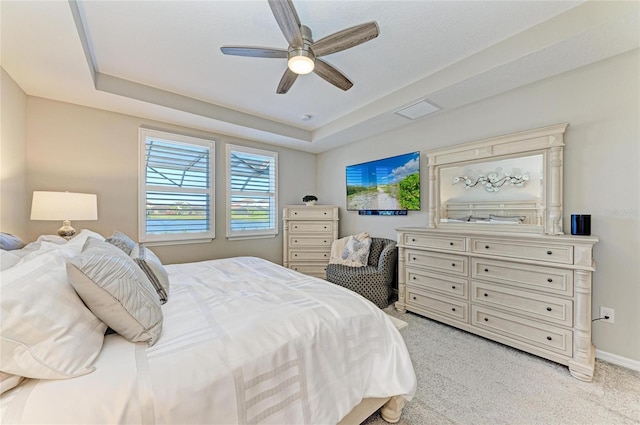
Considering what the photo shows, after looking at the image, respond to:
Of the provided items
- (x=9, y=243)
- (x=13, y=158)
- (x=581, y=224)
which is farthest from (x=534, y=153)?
(x=13, y=158)

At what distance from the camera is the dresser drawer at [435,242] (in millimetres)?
2654

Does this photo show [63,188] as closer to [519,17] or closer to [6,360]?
[6,360]

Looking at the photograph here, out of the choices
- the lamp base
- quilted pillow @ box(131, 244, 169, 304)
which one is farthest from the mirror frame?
the lamp base

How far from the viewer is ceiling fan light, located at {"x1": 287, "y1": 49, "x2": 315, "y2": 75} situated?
1.77 m

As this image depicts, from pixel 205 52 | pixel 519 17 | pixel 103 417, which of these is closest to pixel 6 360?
pixel 103 417

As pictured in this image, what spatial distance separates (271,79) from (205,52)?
0.68 m

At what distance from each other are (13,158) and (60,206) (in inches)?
24.5

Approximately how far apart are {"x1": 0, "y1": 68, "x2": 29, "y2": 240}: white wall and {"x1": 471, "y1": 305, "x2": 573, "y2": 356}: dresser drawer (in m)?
4.32

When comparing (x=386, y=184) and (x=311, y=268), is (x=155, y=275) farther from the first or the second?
(x=386, y=184)

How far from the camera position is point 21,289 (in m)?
0.85

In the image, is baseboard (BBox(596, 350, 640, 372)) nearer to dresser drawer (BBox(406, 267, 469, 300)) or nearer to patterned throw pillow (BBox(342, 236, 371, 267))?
dresser drawer (BBox(406, 267, 469, 300))

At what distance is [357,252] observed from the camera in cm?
358

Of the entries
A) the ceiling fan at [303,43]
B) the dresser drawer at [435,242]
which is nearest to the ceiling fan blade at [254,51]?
the ceiling fan at [303,43]

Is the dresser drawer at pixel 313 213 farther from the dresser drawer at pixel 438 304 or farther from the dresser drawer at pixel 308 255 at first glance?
the dresser drawer at pixel 438 304
